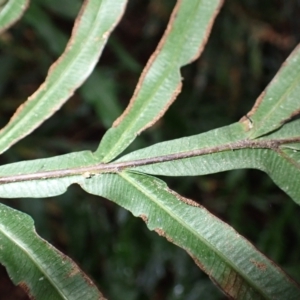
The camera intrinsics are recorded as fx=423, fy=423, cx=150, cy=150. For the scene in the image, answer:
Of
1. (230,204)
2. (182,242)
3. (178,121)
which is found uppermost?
(182,242)

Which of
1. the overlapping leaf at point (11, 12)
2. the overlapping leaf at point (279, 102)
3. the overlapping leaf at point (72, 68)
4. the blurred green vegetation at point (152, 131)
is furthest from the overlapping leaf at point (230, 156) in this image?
the blurred green vegetation at point (152, 131)

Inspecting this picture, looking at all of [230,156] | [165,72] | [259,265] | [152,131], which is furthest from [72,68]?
[152,131]

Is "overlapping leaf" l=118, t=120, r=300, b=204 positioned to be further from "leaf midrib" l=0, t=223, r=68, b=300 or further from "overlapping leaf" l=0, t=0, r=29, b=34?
"overlapping leaf" l=0, t=0, r=29, b=34

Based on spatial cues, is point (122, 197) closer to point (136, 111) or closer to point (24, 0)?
point (136, 111)

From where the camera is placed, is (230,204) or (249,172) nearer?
(230,204)

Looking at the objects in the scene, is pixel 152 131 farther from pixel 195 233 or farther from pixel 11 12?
pixel 195 233

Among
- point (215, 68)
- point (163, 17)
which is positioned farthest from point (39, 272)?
point (163, 17)
